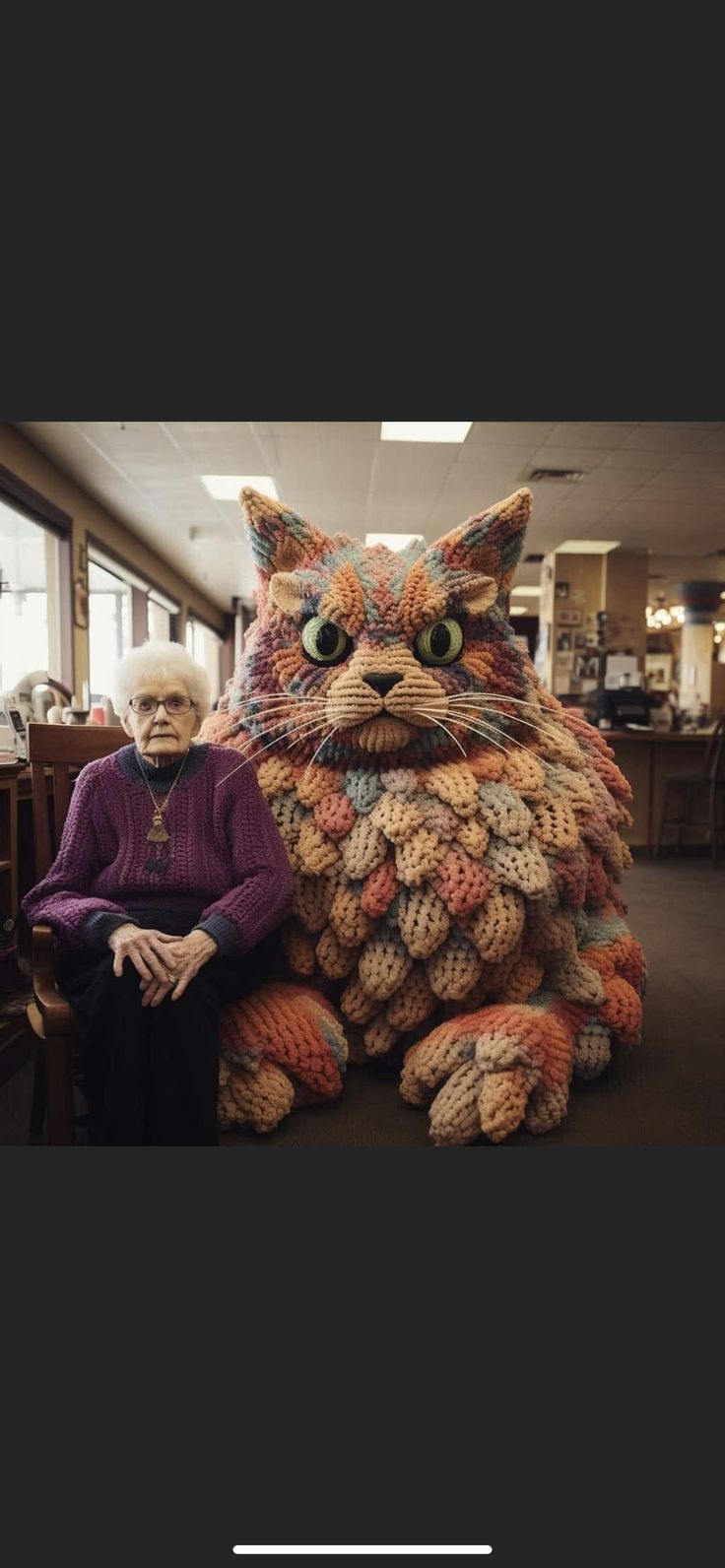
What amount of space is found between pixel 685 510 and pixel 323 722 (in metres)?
4.55

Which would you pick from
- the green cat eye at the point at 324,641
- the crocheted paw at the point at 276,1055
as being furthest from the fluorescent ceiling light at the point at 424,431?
the crocheted paw at the point at 276,1055

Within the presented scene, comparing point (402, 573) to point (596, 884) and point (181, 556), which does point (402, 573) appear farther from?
point (181, 556)

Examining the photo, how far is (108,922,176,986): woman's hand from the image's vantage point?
128cm

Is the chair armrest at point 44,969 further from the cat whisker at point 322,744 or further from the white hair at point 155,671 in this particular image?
the cat whisker at point 322,744

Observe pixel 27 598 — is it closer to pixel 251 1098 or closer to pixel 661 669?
pixel 251 1098

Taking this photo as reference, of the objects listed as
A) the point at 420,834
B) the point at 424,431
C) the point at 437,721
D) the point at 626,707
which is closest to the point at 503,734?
the point at 437,721

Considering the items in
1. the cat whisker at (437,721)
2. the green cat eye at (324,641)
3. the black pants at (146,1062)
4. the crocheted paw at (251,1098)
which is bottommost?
the crocheted paw at (251,1098)

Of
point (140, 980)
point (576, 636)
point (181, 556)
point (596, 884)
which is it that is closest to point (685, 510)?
point (576, 636)

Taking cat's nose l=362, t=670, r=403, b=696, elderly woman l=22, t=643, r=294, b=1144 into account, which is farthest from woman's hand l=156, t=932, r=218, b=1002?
cat's nose l=362, t=670, r=403, b=696

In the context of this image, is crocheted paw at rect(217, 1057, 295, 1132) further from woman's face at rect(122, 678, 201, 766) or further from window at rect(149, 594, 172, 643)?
window at rect(149, 594, 172, 643)

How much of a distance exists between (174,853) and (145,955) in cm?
21

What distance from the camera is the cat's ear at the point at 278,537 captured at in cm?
163

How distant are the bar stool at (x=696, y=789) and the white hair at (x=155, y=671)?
12.8 ft

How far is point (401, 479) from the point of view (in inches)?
188
